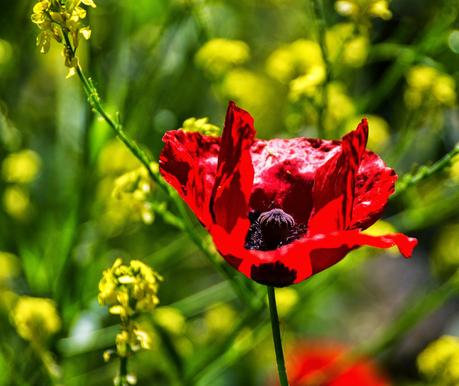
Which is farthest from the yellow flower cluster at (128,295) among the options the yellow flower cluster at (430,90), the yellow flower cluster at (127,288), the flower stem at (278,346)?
the yellow flower cluster at (430,90)

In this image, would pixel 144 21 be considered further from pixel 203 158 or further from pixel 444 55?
pixel 203 158

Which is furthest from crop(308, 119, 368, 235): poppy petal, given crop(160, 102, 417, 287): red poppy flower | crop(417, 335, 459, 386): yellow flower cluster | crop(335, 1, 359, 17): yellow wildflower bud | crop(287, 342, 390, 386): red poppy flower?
crop(287, 342, 390, 386): red poppy flower

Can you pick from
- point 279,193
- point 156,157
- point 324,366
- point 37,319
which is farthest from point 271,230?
point 324,366

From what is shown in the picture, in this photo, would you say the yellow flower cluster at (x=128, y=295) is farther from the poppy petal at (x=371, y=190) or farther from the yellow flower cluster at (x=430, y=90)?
the yellow flower cluster at (x=430, y=90)

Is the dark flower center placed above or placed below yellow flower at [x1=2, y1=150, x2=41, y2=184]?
below

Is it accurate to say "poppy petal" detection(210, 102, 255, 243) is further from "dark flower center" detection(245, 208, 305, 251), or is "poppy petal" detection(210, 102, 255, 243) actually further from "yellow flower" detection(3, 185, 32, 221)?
"yellow flower" detection(3, 185, 32, 221)

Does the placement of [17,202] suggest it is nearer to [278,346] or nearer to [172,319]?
[172,319]
